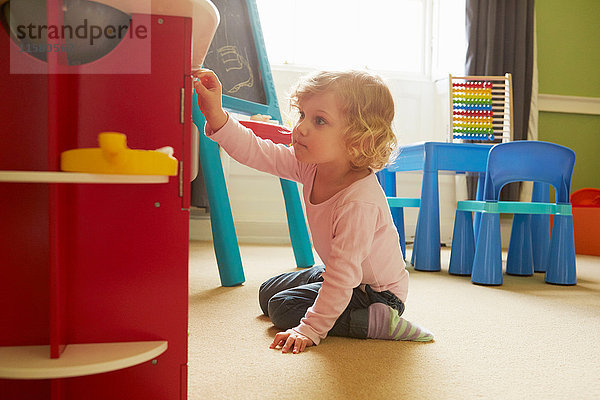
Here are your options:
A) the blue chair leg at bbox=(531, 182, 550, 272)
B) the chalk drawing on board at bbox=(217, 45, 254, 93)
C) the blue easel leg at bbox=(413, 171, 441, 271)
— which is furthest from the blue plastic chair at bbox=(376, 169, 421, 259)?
the chalk drawing on board at bbox=(217, 45, 254, 93)

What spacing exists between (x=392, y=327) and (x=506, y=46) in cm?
249

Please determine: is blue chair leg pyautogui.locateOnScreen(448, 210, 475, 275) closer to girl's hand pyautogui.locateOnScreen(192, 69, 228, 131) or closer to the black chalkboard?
the black chalkboard

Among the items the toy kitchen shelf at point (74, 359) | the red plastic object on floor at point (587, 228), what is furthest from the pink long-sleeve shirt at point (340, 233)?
the red plastic object on floor at point (587, 228)

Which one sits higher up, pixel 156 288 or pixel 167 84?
pixel 167 84

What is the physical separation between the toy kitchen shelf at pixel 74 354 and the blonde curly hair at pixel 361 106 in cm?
52

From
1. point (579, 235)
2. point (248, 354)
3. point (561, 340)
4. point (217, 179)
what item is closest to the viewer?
point (248, 354)

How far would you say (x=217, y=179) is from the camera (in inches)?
62.8

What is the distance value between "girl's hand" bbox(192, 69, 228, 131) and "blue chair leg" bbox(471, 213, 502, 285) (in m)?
1.11

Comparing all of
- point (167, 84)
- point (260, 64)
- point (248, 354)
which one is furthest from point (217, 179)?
point (167, 84)

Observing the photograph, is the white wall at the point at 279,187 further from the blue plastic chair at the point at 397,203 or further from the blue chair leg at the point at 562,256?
the blue chair leg at the point at 562,256

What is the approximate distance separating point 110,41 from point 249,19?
135cm

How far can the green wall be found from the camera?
332 cm

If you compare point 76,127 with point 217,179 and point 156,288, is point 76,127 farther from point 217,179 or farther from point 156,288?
point 217,179

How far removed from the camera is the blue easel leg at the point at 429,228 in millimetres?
2059
